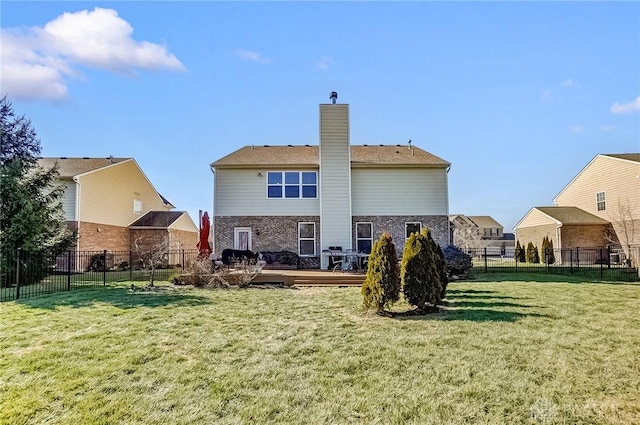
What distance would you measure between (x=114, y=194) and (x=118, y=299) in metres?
16.2

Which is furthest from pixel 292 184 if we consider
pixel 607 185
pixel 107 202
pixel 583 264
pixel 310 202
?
pixel 607 185

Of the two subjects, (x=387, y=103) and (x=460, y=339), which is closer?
(x=460, y=339)

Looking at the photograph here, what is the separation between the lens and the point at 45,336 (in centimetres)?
641

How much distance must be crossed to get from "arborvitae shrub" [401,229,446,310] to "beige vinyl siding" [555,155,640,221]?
76.2ft

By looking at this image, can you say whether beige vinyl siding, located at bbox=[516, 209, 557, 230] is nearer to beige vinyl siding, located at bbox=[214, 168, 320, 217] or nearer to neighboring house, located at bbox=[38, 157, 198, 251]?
beige vinyl siding, located at bbox=[214, 168, 320, 217]

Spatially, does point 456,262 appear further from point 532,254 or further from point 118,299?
point 532,254

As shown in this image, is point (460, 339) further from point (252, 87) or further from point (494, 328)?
point (252, 87)

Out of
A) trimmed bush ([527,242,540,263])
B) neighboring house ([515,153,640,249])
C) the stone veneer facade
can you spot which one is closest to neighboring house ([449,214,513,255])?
trimmed bush ([527,242,540,263])

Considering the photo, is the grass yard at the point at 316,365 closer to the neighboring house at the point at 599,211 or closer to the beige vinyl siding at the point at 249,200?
the beige vinyl siding at the point at 249,200

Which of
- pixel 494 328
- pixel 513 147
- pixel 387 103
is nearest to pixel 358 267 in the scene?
pixel 387 103

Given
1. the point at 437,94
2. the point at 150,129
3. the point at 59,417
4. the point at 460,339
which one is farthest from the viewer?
the point at 150,129

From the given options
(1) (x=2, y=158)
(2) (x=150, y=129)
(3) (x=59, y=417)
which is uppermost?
(2) (x=150, y=129)

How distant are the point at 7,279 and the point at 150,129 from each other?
7.74m

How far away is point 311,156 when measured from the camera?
20.0 m
